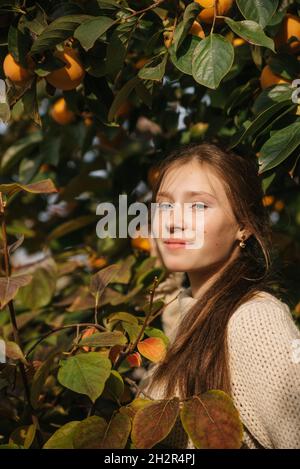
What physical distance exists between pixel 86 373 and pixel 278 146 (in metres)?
0.49

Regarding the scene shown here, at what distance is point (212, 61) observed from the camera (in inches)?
42.8

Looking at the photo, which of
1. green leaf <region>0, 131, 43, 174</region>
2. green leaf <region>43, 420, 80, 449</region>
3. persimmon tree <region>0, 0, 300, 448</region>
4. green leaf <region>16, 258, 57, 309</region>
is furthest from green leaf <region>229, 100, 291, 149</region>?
green leaf <region>0, 131, 43, 174</region>

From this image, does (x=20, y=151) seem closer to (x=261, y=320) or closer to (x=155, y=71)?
(x=155, y=71)

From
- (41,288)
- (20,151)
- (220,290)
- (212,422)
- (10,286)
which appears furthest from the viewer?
(20,151)

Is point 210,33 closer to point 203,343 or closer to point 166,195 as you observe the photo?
point 166,195

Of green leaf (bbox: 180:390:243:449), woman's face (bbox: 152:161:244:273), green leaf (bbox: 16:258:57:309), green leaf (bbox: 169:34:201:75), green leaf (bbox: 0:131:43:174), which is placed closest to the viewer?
green leaf (bbox: 180:390:243:449)

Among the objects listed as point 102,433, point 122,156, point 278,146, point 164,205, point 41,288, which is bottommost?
point 41,288

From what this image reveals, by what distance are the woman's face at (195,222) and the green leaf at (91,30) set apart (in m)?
0.31

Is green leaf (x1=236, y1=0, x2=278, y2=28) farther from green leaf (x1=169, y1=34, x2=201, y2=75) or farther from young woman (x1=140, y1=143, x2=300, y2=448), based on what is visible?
young woman (x1=140, y1=143, x2=300, y2=448)

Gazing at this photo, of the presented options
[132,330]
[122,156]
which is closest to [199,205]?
[132,330]

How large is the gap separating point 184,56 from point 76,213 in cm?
115

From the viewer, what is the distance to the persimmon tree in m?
1.03

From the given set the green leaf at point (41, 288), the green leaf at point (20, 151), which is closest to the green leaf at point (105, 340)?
the green leaf at point (41, 288)

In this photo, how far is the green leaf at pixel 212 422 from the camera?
2.99ft
